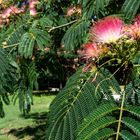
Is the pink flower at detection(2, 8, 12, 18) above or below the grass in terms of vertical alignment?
above

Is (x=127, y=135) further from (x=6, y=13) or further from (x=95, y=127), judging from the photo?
(x=6, y=13)

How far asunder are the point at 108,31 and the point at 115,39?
0.17 ft

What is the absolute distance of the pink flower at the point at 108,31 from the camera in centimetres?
157

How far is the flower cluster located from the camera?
62.1 inches

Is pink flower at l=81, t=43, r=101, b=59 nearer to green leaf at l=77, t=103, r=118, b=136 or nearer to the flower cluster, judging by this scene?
the flower cluster

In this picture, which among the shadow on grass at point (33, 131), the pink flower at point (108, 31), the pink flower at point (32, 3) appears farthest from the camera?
the shadow on grass at point (33, 131)

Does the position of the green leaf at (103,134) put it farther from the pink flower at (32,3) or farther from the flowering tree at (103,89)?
the pink flower at (32,3)

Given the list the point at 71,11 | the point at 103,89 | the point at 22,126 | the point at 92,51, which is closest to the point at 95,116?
the point at 92,51

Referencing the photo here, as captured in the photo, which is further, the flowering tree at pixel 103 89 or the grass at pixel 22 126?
the grass at pixel 22 126

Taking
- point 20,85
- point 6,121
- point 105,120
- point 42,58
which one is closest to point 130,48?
point 105,120

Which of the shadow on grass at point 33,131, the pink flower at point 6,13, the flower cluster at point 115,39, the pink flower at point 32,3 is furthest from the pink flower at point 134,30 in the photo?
the shadow on grass at point 33,131

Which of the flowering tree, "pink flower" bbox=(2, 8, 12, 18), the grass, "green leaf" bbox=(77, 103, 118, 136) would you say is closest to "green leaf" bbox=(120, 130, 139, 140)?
the flowering tree

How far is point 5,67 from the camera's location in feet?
8.48

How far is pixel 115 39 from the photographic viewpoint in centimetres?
159
